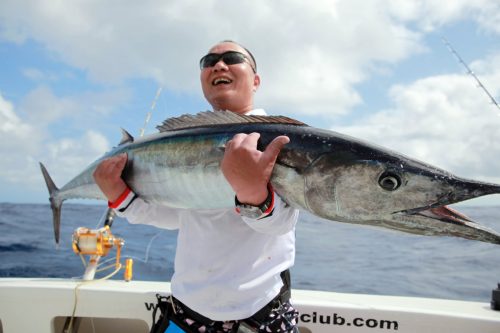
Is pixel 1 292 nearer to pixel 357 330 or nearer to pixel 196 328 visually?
pixel 196 328

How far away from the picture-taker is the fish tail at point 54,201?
340 cm

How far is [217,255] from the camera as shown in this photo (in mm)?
1924

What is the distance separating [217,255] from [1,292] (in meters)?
A: 2.86

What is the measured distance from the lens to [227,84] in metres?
2.34

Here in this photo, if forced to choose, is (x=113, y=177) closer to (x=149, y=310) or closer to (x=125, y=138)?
(x=125, y=138)

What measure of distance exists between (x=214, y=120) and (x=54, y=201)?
2237 mm

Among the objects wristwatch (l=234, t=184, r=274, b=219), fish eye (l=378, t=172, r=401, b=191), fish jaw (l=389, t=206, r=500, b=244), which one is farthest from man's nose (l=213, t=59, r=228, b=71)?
fish jaw (l=389, t=206, r=500, b=244)

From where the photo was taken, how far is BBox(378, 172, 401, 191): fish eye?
1.42 metres

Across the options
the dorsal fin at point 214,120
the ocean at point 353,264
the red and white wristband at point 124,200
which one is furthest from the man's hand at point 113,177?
the ocean at point 353,264

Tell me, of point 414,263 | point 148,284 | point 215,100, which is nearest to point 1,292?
point 148,284

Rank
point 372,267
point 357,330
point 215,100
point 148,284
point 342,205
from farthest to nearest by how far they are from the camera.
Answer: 1. point 372,267
2. point 148,284
3. point 357,330
4. point 215,100
5. point 342,205

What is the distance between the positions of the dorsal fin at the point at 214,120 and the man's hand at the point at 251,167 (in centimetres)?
22

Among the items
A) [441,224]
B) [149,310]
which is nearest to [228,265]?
[441,224]

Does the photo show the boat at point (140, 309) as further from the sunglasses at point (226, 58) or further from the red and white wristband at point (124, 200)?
the sunglasses at point (226, 58)
